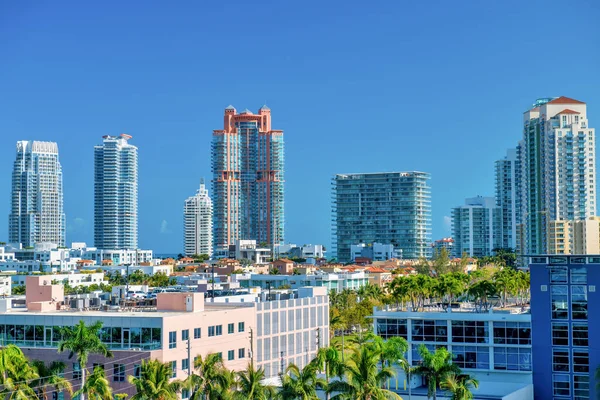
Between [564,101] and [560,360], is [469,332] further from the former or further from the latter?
[564,101]

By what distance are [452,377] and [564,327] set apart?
5938 millimetres

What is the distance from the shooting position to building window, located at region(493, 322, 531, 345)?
40.4 metres

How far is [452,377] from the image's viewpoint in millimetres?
34281

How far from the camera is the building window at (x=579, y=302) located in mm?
37500

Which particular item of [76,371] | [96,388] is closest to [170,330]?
[76,371]

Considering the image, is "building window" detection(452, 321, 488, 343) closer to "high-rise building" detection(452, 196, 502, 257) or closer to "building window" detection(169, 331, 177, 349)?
"building window" detection(169, 331, 177, 349)

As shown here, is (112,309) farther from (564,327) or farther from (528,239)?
(528,239)

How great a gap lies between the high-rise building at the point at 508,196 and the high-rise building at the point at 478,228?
290 cm

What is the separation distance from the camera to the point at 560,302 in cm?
3788

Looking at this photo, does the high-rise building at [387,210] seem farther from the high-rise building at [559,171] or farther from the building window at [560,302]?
the building window at [560,302]


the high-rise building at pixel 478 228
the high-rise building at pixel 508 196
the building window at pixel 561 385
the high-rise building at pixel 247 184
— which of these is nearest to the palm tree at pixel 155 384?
the building window at pixel 561 385

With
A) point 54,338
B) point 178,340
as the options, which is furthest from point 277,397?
point 54,338

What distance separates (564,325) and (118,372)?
682 inches

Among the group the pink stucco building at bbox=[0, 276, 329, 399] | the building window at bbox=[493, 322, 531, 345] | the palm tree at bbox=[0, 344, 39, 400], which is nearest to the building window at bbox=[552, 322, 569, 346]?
the building window at bbox=[493, 322, 531, 345]
